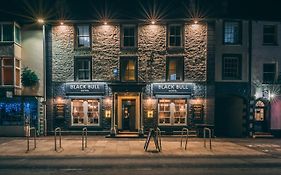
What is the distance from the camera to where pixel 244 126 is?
76.9 ft

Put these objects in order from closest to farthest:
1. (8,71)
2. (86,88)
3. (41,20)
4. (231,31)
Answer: (41,20) < (8,71) < (86,88) < (231,31)

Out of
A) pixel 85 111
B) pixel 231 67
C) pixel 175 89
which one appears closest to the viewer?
pixel 175 89

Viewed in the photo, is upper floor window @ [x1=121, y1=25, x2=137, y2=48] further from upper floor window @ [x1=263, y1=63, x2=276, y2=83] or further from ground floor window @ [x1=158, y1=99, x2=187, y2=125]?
upper floor window @ [x1=263, y1=63, x2=276, y2=83]

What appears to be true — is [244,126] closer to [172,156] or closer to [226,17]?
[226,17]

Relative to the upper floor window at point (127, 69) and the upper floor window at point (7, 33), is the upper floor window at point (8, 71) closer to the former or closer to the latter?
the upper floor window at point (7, 33)

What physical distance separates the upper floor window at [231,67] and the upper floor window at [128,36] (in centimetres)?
760

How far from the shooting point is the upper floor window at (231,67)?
76.6ft

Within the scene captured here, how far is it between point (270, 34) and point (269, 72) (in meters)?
3.16

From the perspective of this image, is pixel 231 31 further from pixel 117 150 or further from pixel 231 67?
pixel 117 150

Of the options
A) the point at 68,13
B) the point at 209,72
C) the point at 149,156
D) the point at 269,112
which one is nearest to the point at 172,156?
the point at 149,156

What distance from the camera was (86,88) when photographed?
23062 millimetres

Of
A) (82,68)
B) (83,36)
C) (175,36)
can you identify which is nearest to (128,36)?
(83,36)

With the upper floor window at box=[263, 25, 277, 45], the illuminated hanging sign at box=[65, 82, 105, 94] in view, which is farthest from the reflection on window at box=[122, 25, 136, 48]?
the upper floor window at box=[263, 25, 277, 45]

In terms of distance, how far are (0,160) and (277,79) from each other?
20.8 meters
